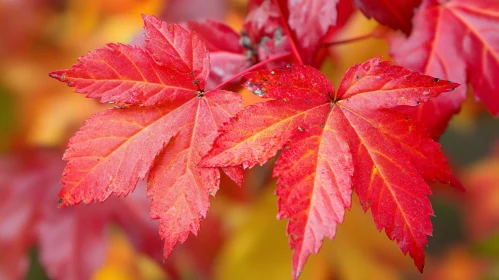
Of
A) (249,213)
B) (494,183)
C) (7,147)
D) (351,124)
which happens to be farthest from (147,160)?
(494,183)

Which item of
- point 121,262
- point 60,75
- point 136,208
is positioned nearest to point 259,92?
point 60,75

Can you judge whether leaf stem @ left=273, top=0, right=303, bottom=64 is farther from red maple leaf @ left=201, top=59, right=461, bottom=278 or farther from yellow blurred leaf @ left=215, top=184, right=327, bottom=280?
yellow blurred leaf @ left=215, top=184, right=327, bottom=280

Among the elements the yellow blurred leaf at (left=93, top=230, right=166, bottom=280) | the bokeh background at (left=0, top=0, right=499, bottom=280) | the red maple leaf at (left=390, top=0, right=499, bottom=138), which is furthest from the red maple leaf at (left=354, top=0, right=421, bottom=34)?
the yellow blurred leaf at (left=93, top=230, right=166, bottom=280)

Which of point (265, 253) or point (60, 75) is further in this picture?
point (265, 253)

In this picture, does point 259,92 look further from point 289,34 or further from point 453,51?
point 453,51

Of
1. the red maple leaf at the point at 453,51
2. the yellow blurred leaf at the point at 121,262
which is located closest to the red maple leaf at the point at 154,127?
the red maple leaf at the point at 453,51

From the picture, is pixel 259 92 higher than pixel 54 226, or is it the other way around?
pixel 259 92
